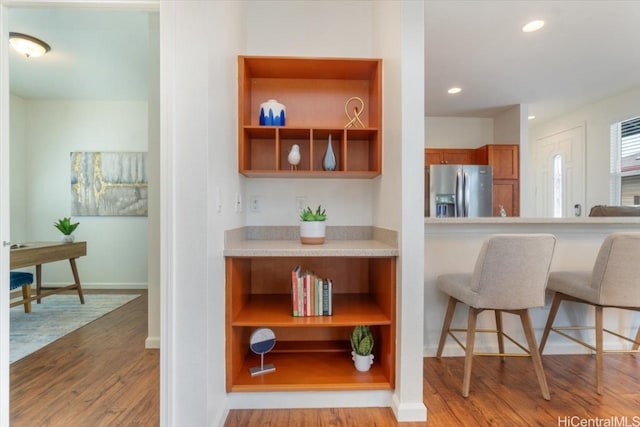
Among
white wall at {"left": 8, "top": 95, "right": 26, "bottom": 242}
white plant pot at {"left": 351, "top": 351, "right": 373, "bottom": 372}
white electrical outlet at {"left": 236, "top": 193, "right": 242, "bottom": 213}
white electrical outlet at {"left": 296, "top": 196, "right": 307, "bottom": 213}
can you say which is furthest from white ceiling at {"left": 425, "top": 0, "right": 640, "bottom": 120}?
white wall at {"left": 8, "top": 95, "right": 26, "bottom": 242}

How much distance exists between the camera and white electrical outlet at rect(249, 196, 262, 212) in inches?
85.9

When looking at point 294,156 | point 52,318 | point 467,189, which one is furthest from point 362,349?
point 467,189

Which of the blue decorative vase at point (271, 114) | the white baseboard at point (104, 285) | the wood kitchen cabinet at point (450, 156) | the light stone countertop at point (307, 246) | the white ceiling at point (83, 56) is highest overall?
the white ceiling at point (83, 56)

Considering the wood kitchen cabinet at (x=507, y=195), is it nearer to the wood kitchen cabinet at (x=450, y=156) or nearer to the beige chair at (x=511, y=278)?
the wood kitchen cabinet at (x=450, y=156)

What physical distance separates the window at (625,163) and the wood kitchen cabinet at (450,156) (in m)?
1.74

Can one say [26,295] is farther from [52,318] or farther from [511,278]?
[511,278]

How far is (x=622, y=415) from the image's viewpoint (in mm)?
1623

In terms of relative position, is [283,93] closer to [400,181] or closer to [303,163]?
[303,163]

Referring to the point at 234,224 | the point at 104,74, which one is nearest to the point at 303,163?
the point at 234,224

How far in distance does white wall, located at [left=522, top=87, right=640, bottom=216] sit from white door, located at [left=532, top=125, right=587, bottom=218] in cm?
11

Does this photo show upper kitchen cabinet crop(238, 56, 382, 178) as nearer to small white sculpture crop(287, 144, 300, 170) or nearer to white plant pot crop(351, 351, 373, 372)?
small white sculpture crop(287, 144, 300, 170)

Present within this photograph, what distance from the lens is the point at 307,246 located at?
69.7 inches

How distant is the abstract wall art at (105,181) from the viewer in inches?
166

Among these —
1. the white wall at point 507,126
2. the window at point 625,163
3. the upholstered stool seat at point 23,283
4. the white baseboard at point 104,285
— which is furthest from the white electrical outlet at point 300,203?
the window at point 625,163
